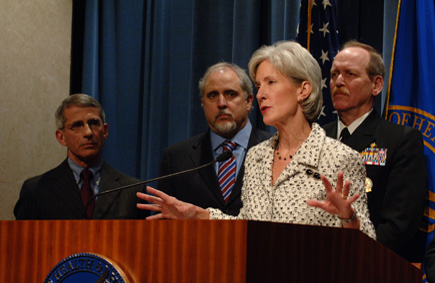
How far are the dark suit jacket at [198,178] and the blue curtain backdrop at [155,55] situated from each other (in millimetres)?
914

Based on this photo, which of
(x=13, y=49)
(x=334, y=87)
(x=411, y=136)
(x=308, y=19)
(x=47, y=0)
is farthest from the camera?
(x=47, y=0)

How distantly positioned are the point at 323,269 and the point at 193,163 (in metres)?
1.91

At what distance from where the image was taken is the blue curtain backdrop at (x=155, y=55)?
14.4 ft

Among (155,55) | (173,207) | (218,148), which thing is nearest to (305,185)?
(173,207)

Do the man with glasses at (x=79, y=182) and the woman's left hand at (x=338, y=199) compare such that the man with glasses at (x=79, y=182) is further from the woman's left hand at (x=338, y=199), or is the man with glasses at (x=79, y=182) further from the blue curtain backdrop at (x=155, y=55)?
the woman's left hand at (x=338, y=199)

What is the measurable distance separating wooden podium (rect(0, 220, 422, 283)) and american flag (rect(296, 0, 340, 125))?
7.31ft

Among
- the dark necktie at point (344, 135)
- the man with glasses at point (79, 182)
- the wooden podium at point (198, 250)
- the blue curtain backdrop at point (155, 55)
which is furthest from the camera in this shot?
the blue curtain backdrop at point (155, 55)

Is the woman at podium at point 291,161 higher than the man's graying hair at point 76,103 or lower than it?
lower

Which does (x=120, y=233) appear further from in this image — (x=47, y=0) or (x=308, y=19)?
(x=47, y=0)

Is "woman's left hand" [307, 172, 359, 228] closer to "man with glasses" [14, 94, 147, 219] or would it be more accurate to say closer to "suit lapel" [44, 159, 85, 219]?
"man with glasses" [14, 94, 147, 219]

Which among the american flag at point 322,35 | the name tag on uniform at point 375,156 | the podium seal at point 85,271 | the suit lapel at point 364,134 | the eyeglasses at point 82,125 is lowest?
the podium seal at point 85,271

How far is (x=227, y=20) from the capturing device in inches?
179

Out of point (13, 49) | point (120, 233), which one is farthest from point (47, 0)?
point (120, 233)

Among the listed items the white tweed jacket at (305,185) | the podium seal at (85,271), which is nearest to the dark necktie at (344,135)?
the white tweed jacket at (305,185)
